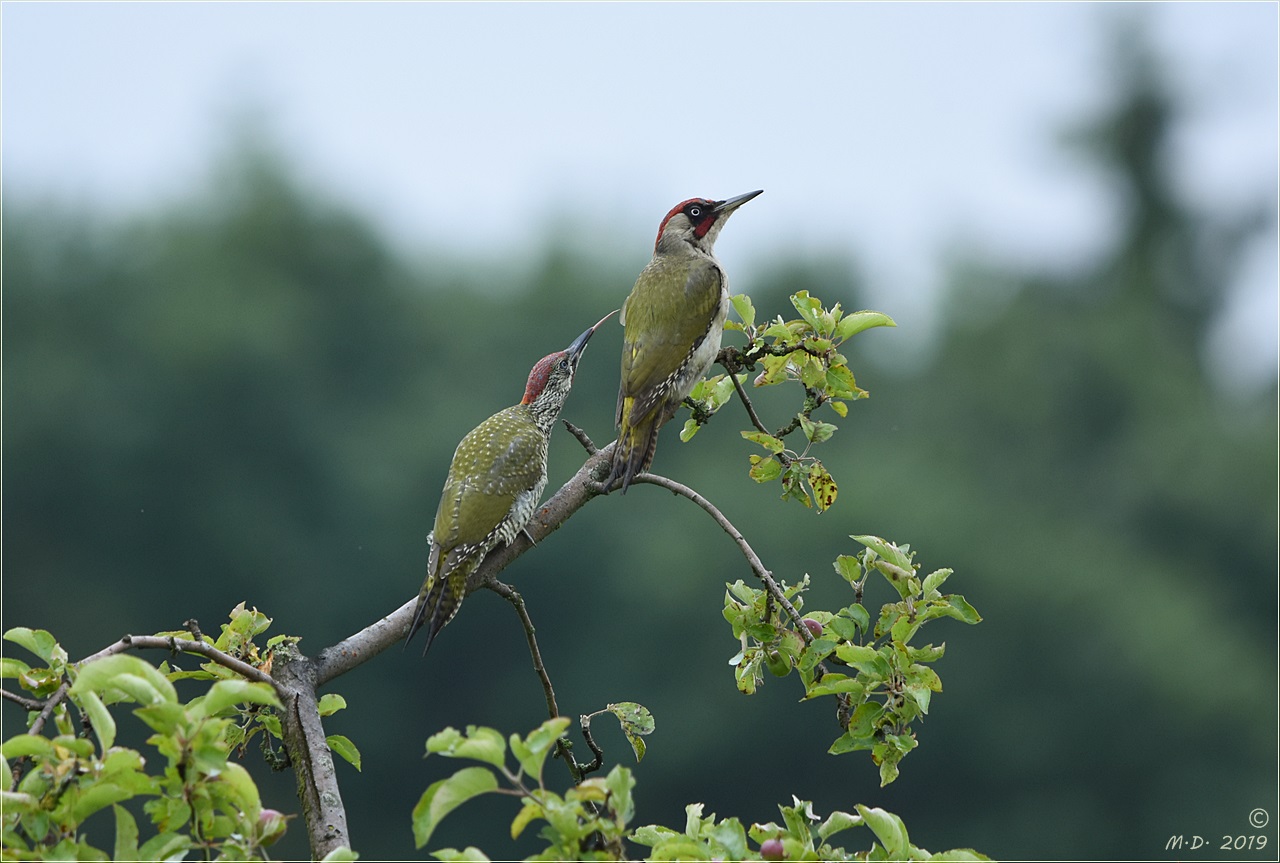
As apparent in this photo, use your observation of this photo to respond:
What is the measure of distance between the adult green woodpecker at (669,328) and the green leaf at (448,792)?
1559 millimetres

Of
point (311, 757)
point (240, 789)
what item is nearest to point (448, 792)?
point (240, 789)

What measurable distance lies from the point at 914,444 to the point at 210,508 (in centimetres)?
2262

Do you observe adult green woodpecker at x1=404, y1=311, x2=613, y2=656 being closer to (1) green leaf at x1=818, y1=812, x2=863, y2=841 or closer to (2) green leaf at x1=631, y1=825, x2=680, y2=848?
(2) green leaf at x1=631, y1=825, x2=680, y2=848

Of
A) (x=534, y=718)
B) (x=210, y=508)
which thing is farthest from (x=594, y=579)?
(x=210, y=508)

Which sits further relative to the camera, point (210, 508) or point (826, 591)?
point (210, 508)

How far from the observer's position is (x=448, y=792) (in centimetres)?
259

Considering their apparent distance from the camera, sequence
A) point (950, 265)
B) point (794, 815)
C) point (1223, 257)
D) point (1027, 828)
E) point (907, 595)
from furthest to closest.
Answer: point (950, 265), point (1223, 257), point (1027, 828), point (907, 595), point (794, 815)

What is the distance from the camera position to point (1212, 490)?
157 ft

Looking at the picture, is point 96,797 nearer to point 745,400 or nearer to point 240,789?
point 240,789

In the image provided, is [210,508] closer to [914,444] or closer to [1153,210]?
[914,444]

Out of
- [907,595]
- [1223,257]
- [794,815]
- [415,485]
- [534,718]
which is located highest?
[1223,257]

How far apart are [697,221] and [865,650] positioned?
122 inches

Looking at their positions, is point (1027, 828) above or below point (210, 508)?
below

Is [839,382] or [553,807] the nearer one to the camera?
[553,807]
